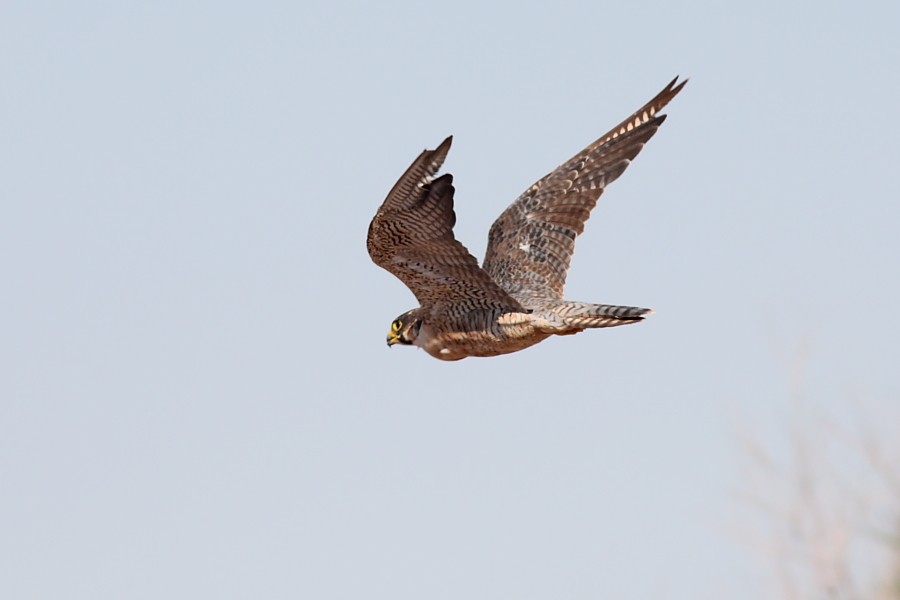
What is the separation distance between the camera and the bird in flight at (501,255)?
10.8m

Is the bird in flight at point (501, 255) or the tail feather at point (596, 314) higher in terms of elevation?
the bird in flight at point (501, 255)

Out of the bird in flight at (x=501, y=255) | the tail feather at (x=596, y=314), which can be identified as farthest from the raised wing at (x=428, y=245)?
the tail feather at (x=596, y=314)

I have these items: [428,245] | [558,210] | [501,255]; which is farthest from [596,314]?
[558,210]

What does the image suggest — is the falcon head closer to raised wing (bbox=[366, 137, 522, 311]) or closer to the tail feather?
raised wing (bbox=[366, 137, 522, 311])

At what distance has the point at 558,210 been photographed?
559 inches

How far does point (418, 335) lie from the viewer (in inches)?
489

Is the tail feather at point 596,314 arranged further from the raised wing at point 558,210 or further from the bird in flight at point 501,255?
the raised wing at point 558,210

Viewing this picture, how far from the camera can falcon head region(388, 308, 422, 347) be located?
1241 cm

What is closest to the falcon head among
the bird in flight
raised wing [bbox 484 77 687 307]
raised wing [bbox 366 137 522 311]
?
the bird in flight

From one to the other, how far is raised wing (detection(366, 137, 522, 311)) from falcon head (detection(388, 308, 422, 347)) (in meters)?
0.14

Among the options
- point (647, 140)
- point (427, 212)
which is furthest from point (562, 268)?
point (427, 212)

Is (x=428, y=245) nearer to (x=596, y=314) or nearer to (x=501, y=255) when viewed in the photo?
(x=596, y=314)

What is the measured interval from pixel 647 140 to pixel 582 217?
3.28 ft

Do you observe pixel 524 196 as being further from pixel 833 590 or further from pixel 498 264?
pixel 833 590
